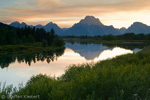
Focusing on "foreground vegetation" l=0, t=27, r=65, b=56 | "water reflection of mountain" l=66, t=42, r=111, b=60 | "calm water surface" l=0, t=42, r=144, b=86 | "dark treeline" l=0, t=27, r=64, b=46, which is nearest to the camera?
"calm water surface" l=0, t=42, r=144, b=86

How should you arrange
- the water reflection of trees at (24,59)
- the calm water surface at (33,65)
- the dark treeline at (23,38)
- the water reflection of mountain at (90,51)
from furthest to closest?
the dark treeline at (23,38) < the water reflection of mountain at (90,51) < the water reflection of trees at (24,59) < the calm water surface at (33,65)

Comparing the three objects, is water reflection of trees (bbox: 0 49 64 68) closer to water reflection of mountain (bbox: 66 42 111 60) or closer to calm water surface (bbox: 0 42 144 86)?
calm water surface (bbox: 0 42 144 86)

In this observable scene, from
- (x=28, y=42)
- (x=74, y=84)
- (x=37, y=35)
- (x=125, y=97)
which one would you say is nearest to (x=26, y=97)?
(x=74, y=84)

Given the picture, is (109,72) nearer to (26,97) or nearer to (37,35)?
(26,97)

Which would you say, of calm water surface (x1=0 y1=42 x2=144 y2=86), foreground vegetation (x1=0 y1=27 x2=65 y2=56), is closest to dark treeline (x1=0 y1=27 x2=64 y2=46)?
foreground vegetation (x1=0 y1=27 x2=65 y2=56)

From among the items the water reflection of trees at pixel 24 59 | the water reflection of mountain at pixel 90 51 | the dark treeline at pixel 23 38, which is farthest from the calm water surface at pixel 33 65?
the dark treeline at pixel 23 38

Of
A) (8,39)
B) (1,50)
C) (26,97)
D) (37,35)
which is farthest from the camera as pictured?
(37,35)

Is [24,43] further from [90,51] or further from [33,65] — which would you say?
[33,65]

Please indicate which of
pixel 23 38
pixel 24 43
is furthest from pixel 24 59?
pixel 23 38

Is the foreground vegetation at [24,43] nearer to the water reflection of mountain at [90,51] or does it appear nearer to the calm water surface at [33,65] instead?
the water reflection of mountain at [90,51]

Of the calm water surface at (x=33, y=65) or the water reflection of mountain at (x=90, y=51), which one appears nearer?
the calm water surface at (x=33, y=65)

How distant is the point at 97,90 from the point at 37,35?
12089cm

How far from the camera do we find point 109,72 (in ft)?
33.6

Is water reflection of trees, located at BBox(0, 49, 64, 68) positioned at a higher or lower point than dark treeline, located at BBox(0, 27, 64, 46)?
lower
